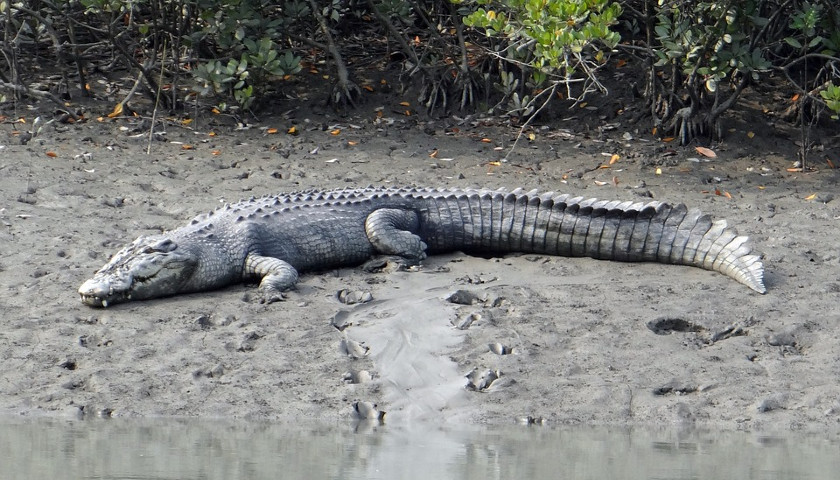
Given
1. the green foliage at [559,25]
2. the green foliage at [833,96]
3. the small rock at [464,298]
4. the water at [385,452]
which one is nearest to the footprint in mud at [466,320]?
the small rock at [464,298]

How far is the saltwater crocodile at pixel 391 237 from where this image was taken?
6.68 m

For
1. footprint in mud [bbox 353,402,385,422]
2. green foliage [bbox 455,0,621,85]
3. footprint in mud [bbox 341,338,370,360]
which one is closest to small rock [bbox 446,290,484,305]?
footprint in mud [bbox 341,338,370,360]

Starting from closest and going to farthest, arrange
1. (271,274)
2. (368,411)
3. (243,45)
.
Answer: (368,411), (271,274), (243,45)

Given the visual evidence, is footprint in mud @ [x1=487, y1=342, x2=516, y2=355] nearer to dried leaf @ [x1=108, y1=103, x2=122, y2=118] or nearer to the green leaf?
the green leaf

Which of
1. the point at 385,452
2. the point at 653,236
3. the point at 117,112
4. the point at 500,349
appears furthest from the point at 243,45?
the point at 385,452

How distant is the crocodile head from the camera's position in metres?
6.44

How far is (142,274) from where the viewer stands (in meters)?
6.56

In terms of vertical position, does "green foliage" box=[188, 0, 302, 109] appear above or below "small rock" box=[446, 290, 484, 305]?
above

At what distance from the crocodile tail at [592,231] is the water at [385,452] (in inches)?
77.6

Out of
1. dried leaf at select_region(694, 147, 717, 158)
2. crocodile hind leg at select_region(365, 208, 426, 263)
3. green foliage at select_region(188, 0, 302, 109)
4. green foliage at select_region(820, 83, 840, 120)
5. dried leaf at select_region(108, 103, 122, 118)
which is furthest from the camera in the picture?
dried leaf at select_region(108, 103, 122, 118)

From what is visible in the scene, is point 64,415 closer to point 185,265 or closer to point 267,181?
point 185,265

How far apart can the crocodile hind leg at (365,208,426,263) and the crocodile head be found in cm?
114

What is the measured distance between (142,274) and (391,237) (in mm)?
1541

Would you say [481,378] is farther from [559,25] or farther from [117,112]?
[117,112]
